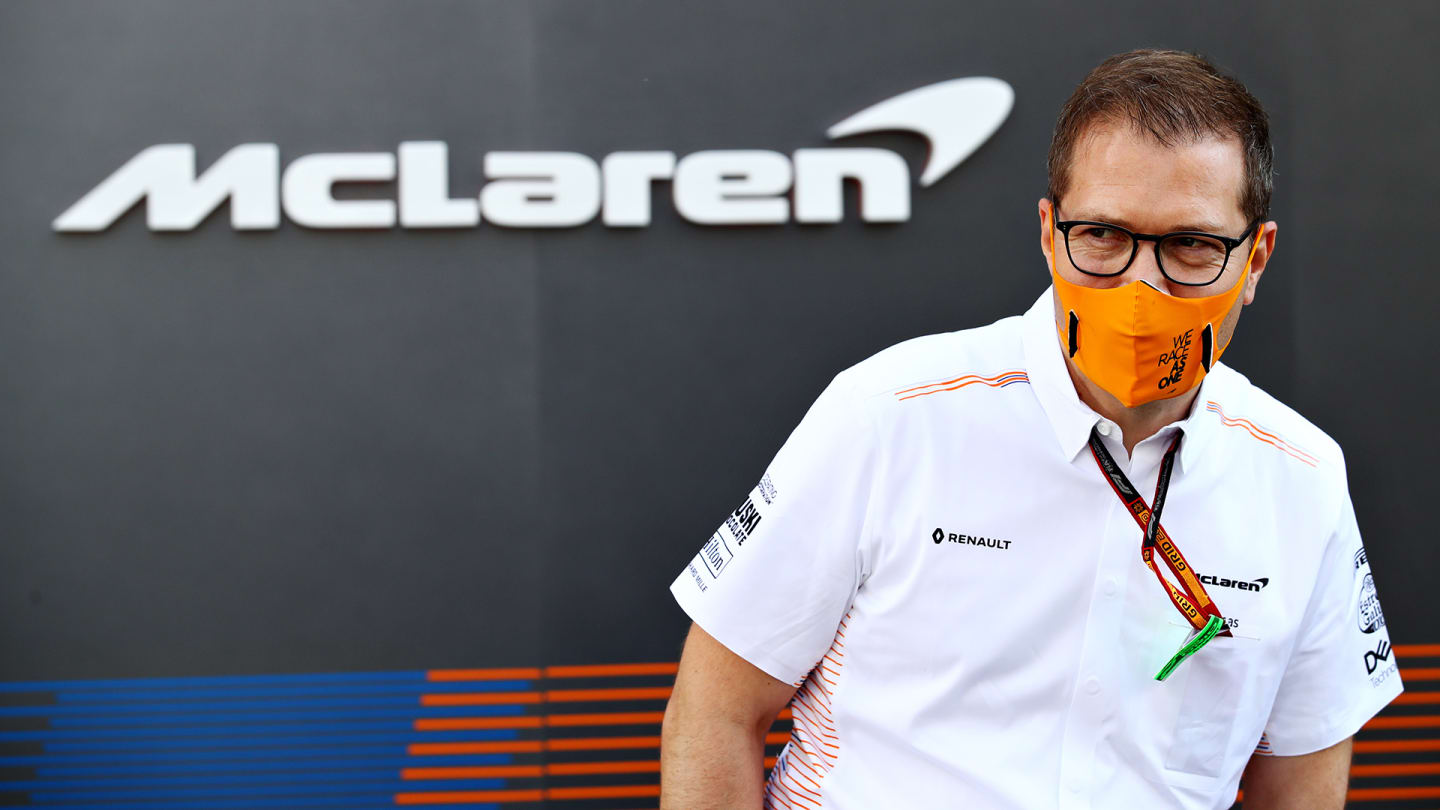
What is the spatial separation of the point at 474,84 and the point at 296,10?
0.44 meters

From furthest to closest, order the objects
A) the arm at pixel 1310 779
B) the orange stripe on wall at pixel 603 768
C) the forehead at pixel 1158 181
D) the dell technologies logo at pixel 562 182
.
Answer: the orange stripe on wall at pixel 603 768 → the dell technologies logo at pixel 562 182 → the arm at pixel 1310 779 → the forehead at pixel 1158 181

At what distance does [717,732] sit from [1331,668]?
2.46ft

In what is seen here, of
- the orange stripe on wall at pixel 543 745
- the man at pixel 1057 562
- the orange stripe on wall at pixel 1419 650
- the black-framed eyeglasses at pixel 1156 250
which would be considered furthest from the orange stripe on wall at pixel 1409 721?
the black-framed eyeglasses at pixel 1156 250

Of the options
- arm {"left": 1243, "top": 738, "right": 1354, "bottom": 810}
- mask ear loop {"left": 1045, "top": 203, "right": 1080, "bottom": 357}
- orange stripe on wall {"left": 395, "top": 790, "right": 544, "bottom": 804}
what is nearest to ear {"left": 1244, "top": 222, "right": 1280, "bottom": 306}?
mask ear loop {"left": 1045, "top": 203, "right": 1080, "bottom": 357}

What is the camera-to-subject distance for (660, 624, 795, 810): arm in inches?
48.1

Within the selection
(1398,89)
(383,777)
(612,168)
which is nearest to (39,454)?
(383,777)

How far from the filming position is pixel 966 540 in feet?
3.93

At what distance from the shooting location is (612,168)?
2424mm

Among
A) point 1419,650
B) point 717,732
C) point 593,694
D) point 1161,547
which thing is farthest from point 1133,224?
point 1419,650

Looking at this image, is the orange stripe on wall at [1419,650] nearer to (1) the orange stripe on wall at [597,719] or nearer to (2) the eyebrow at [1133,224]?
(1) the orange stripe on wall at [597,719]

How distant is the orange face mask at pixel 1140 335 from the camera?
44.8 inches

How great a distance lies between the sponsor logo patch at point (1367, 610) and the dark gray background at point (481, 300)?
1.26m

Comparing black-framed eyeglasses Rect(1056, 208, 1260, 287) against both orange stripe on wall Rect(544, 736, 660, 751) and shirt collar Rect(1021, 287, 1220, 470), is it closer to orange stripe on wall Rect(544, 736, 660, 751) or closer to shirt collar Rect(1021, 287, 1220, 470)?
shirt collar Rect(1021, 287, 1220, 470)

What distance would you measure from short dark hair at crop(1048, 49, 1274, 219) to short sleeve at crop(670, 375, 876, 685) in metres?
0.36
